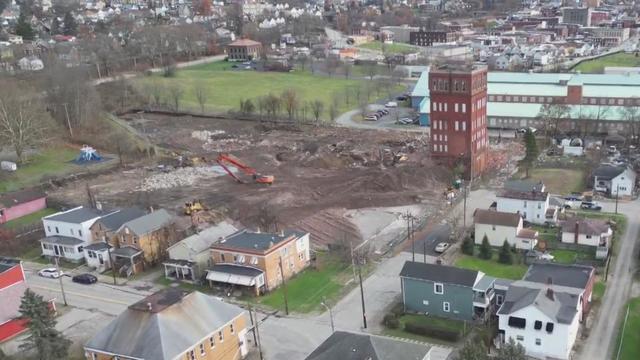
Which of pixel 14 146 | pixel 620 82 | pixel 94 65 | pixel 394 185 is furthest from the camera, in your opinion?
pixel 94 65

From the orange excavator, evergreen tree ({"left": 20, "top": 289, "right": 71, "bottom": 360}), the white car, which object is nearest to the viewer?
evergreen tree ({"left": 20, "top": 289, "right": 71, "bottom": 360})

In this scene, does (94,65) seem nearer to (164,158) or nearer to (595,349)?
(164,158)

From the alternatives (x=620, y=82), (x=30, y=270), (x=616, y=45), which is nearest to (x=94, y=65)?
(x=30, y=270)

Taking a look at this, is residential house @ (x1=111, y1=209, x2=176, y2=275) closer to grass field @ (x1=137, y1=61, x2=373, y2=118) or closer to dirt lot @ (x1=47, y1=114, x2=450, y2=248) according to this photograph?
dirt lot @ (x1=47, y1=114, x2=450, y2=248)

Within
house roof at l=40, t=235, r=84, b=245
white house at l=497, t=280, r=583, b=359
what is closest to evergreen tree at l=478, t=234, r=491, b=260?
white house at l=497, t=280, r=583, b=359

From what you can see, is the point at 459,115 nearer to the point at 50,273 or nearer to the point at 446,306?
the point at 446,306

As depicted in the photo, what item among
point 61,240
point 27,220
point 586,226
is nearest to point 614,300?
point 586,226
